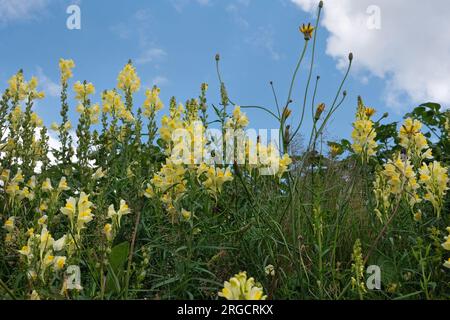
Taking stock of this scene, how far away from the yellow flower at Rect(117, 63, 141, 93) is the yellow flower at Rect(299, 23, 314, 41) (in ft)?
6.93

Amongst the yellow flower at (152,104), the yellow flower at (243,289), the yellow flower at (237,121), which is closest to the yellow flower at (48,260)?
the yellow flower at (243,289)

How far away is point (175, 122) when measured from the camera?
11.1 ft

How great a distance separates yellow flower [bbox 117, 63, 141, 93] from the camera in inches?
191

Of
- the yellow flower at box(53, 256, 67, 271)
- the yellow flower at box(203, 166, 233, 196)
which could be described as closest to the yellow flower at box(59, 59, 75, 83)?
the yellow flower at box(203, 166, 233, 196)

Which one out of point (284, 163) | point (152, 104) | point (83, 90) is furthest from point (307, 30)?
point (83, 90)

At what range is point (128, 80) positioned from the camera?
4840 millimetres

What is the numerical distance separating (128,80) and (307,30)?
215 centimetres

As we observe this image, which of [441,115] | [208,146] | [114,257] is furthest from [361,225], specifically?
[441,115]

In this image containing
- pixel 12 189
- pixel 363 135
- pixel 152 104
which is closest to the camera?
pixel 12 189

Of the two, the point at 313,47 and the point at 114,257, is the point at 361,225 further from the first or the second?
the point at 114,257

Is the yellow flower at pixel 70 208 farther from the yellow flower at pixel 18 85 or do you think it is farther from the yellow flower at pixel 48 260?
the yellow flower at pixel 18 85

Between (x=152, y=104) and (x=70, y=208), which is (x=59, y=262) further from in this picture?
(x=152, y=104)

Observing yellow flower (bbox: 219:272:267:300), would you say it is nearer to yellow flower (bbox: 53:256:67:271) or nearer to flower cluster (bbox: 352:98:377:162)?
yellow flower (bbox: 53:256:67:271)
